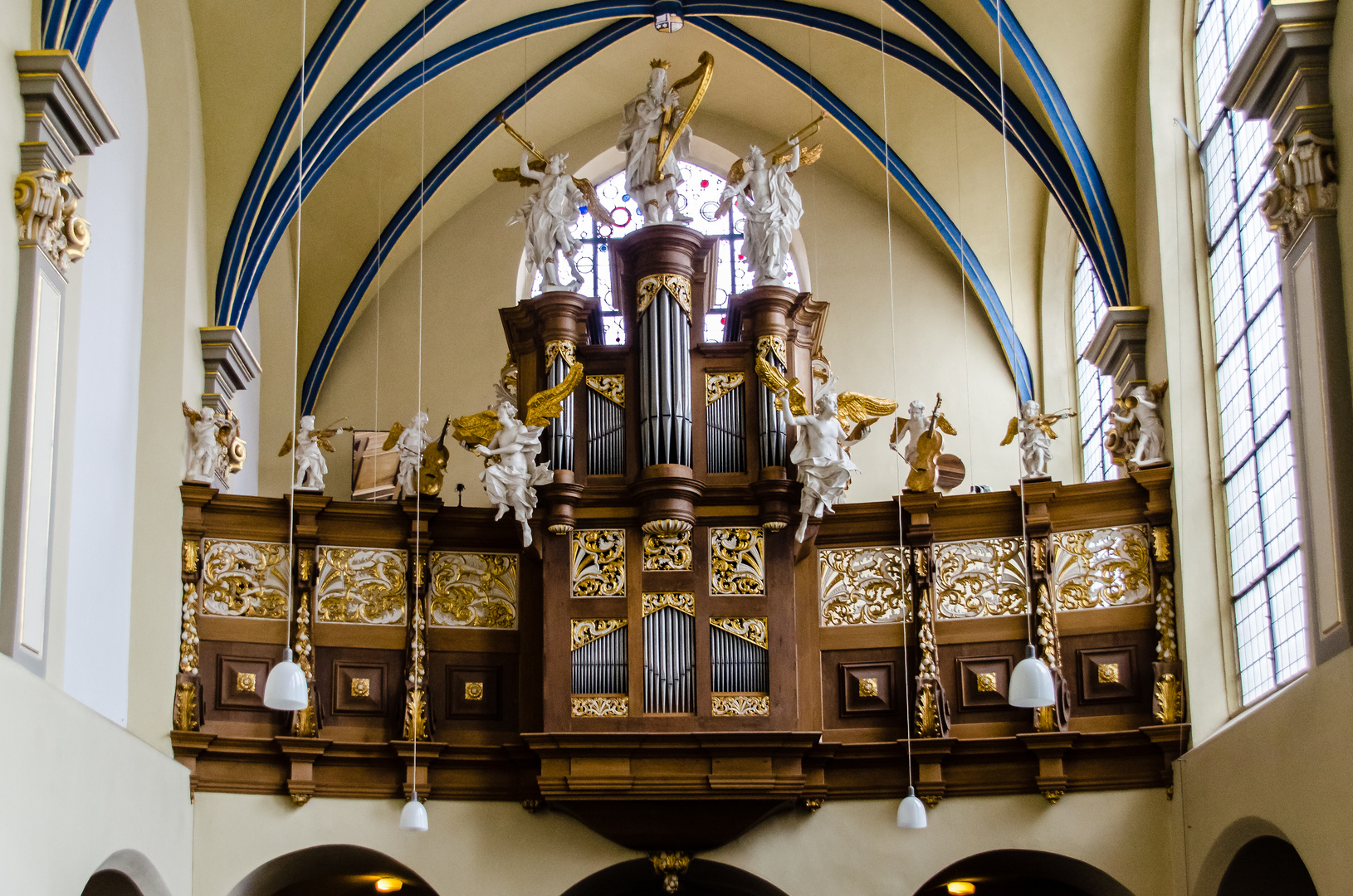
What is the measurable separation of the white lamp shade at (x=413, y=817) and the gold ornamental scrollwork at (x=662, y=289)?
5.43 meters

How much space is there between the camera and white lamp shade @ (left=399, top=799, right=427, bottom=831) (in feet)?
49.5

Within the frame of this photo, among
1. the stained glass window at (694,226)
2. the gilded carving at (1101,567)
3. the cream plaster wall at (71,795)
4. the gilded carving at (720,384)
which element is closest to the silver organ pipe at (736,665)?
the gilded carving at (720,384)

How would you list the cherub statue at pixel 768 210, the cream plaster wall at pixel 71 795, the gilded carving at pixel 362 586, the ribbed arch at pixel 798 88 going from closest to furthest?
the cream plaster wall at pixel 71 795, the gilded carving at pixel 362 586, the cherub statue at pixel 768 210, the ribbed arch at pixel 798 88

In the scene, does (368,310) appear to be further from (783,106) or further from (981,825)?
(981,825)

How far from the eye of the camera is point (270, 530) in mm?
16891

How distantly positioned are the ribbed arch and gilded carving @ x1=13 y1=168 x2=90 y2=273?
887 cm

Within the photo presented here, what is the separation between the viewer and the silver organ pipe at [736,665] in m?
16.1

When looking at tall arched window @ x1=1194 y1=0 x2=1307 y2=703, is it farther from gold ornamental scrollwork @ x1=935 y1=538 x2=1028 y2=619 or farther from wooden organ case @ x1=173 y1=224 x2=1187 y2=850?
gold ornamental scrollwork @ x1=935 y1=538 x2=1028 y2=619

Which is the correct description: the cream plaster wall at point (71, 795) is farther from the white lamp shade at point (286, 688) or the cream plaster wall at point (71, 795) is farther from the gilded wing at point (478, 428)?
the gilded wing at point (478, 428)

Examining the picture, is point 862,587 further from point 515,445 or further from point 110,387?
point 110,387

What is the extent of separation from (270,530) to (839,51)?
30.8 feet

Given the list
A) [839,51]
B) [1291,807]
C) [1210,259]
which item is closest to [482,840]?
[1291,807]

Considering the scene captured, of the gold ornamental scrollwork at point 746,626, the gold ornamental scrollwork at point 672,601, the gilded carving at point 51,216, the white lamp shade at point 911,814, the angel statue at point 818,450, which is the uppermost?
the gilded carving at point 51,216

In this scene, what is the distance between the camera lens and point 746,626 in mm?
16266
